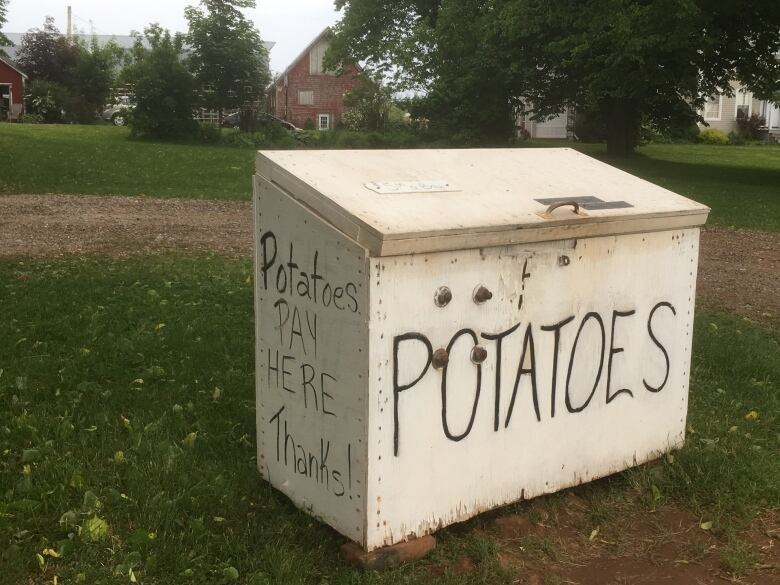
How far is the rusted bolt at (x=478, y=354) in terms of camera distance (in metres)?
3.23

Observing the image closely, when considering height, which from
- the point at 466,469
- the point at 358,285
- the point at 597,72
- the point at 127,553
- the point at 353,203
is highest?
the point at 597,72

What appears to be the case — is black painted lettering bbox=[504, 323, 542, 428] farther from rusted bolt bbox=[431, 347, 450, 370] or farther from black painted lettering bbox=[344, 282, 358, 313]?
black painted lettering bbox=[344, 282, 358, 313]

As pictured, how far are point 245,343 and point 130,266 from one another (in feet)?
8.85

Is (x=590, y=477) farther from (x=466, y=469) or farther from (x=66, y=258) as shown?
(x=66, y=258)

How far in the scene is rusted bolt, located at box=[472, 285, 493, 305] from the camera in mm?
3197

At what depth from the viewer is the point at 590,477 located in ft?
12.4

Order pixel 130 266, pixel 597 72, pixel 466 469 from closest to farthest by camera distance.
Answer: pixel 466 469 → pixel 130 266 → pixel 597 72

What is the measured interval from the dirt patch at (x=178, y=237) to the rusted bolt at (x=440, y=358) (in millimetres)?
5054

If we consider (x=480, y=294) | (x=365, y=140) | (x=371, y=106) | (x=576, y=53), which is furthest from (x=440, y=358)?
(x=371, y=106)

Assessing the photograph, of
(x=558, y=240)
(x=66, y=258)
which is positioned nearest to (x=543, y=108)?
(x=66, y=258)

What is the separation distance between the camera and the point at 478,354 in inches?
127

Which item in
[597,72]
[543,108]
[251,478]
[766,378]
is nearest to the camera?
[251,478]

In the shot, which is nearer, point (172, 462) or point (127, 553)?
point (127, 553)

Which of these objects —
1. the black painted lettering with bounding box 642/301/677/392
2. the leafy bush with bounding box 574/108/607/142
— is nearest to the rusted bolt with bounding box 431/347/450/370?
the black painted lettering with bounding box 642/301/677/392
